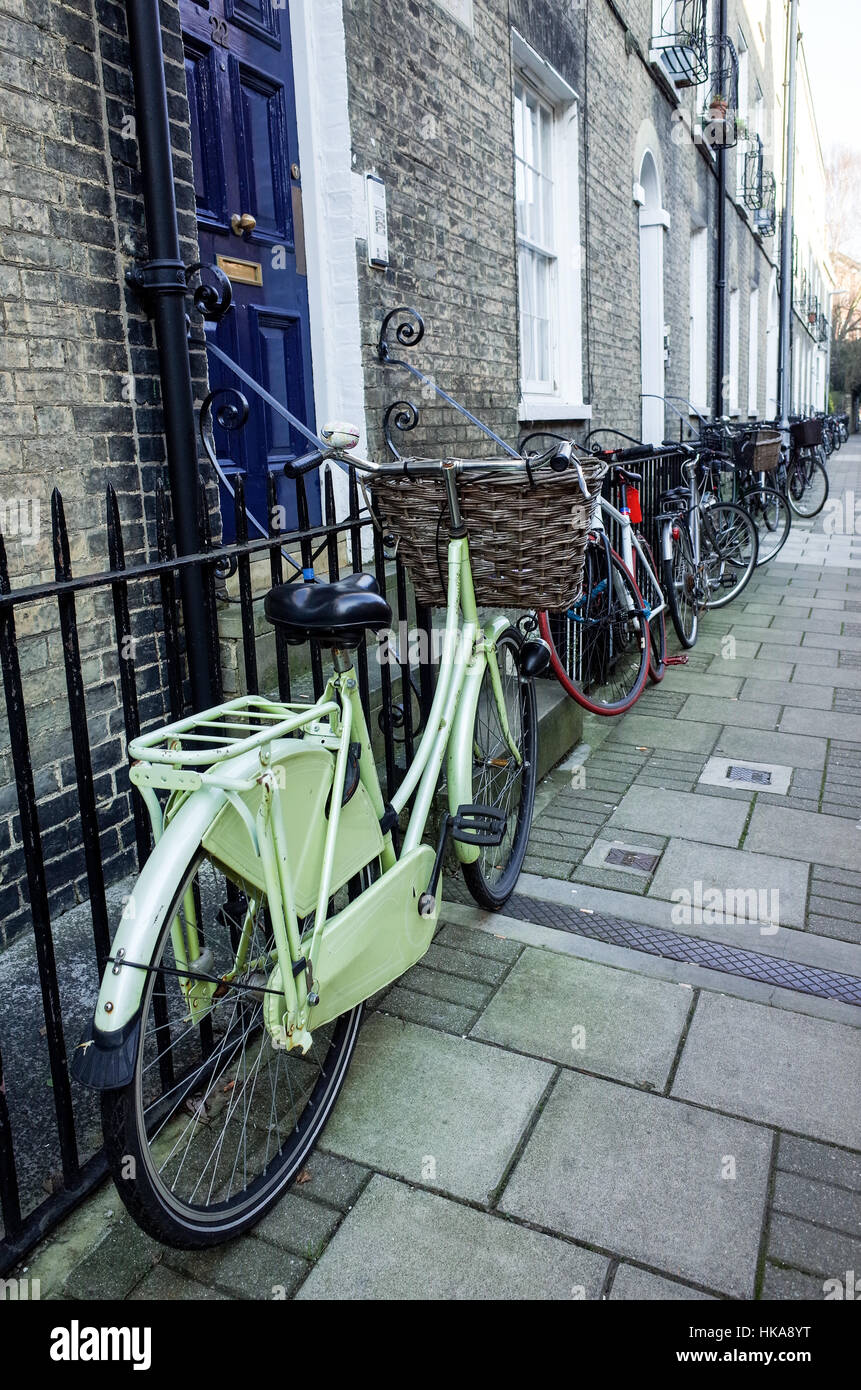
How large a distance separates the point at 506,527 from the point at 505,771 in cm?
89

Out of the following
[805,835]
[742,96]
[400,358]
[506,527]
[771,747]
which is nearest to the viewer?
[506,527]

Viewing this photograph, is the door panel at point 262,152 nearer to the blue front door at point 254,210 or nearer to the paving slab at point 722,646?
the blue front door at point 254,210

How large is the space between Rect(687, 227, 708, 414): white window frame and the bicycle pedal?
38.4 ft

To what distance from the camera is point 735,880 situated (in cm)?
333

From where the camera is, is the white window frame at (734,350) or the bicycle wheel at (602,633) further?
the white window frame at (734,350)

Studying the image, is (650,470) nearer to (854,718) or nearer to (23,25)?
(854,718)

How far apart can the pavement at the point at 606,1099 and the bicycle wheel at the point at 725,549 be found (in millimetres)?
3655

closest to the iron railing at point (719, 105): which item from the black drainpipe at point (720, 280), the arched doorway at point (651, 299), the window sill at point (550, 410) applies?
the black drainpipe at point (720, 280)

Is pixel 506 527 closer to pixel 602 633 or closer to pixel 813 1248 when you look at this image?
pixel 813 1248

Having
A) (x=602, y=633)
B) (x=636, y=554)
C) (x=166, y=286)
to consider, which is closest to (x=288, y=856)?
(x=166, y=286)

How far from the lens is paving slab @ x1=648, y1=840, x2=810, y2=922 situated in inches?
123

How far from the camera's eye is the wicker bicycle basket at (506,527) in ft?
8.78
